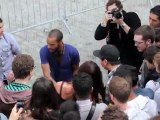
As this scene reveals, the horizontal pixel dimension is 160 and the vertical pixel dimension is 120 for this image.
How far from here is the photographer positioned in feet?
20.7

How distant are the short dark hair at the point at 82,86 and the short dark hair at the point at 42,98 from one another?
26 centimetres

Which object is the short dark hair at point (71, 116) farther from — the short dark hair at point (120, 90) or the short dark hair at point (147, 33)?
the short dark hair at point (147, 33)

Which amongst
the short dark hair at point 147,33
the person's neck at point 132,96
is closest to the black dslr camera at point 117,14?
the short dark hair at point 147,33

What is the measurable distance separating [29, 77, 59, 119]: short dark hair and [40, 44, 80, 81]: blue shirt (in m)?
1.63

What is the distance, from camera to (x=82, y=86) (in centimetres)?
448

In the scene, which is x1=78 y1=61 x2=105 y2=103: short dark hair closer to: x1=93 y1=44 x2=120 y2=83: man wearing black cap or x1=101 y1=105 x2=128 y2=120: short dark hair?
x1=93 y1=44 x2=120 y2=83: man wearing black cap

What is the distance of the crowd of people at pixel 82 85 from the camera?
4273 mm

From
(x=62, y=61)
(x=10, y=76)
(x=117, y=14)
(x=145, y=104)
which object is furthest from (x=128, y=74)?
(x=10, y=76)

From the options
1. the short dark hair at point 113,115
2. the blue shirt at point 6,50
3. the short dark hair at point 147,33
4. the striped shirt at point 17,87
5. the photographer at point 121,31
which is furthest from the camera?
the photographer at point 121,31

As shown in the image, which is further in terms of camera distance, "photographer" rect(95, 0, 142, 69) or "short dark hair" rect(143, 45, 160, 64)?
"photographer" rect(95, 0, 142, 69)

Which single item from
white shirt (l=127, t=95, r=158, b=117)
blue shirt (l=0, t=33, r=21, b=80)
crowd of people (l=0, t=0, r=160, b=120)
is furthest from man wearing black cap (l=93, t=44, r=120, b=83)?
blue shirt (l=0, t=33, r=21, b=80)

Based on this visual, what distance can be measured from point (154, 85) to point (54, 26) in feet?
15.4

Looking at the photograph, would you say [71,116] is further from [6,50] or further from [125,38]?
[125,38]

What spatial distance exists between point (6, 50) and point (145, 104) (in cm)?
250
